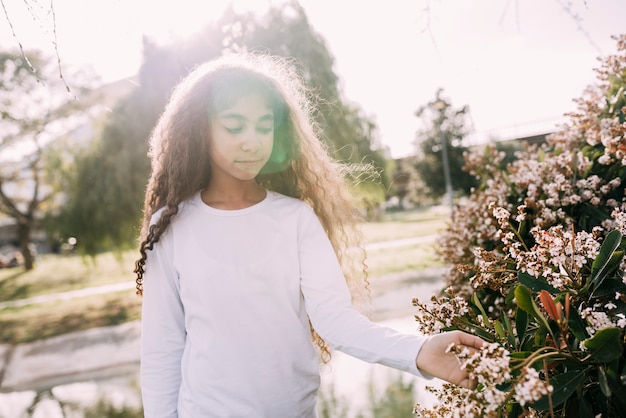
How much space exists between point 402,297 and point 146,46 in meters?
5.85

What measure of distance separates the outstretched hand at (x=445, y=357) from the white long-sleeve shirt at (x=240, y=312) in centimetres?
25

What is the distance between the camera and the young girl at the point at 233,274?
147 centimetres

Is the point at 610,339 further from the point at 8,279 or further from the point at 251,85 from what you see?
the point at 8,279

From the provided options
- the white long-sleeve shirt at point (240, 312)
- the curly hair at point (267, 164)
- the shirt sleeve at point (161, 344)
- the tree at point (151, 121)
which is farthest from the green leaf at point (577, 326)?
the tree at point (151, 121)

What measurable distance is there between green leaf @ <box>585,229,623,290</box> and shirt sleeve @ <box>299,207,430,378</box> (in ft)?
1.33

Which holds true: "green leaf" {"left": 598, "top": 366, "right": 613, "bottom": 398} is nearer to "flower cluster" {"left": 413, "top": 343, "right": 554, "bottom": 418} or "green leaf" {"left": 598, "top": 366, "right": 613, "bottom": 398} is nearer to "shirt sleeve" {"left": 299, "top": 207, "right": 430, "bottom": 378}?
"flower cluster" {"left": 413, "top": 343, "right": 554, "bottom": 418}

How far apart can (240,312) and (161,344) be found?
0.29 m

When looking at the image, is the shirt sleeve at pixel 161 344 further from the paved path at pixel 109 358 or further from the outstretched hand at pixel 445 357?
the paved path at pixel 109 358

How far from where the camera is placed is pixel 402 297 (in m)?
7.69

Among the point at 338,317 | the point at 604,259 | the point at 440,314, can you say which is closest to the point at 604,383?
the point at 604,259

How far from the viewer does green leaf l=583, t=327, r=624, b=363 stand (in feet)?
2.99

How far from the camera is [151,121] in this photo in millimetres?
9266

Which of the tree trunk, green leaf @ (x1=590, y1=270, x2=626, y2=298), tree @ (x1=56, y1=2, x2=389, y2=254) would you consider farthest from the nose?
the tree trunk

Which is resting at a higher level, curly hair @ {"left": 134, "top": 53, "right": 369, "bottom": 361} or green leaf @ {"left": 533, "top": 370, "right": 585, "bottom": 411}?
curly hair @ {"left": 134, "top": 53, "right": 369, "bottom": 361}
